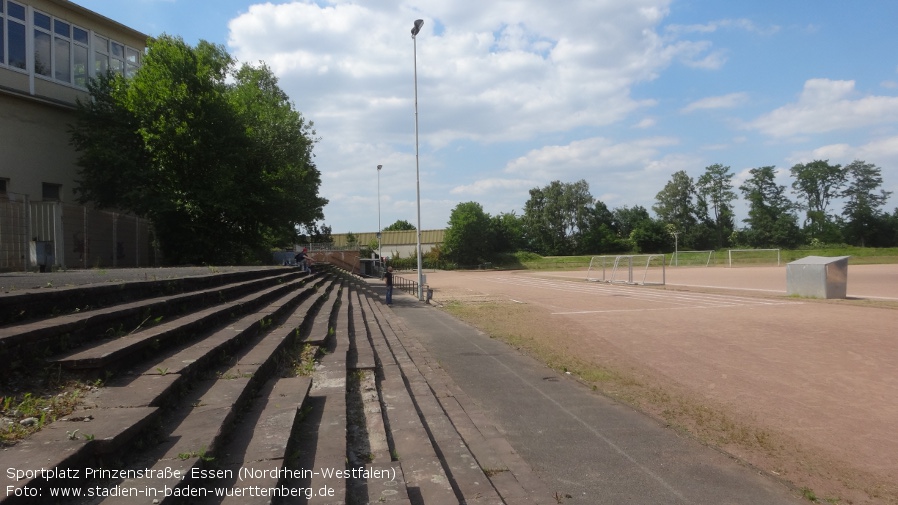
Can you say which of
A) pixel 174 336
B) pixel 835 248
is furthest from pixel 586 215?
pixel 174 336

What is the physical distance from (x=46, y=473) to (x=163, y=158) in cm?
2217

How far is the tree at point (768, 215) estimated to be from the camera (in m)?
92.0

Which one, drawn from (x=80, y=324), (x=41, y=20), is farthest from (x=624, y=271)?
(x=80, y=324)

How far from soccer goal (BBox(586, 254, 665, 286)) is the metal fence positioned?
3042 centimetres

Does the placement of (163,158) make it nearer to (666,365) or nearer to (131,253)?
(131,253)

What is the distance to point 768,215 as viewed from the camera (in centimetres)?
9619

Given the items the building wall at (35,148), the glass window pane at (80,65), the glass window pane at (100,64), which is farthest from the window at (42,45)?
the glass window pane at (100,64)

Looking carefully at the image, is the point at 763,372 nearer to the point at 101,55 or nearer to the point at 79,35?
the point at 79,35

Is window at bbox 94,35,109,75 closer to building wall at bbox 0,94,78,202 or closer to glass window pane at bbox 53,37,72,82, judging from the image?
glass window pane at bbox 53,37,72,82

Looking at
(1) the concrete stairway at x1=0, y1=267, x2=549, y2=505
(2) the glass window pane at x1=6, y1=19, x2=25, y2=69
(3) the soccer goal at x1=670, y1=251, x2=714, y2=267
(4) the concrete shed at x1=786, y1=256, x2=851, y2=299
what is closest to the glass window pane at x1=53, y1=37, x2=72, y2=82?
(2) the glass window pane at x1=6, y1=19, x2=25, y2=69

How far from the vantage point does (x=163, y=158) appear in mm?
22250

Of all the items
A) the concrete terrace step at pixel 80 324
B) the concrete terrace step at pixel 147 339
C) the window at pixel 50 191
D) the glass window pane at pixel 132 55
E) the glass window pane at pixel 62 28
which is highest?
the glass window pane at pixel 132 55

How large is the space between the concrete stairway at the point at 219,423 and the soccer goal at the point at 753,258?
72.6 m

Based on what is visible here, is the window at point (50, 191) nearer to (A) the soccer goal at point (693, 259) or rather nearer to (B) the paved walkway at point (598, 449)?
(B) the paved walkway at point (598, 449)
